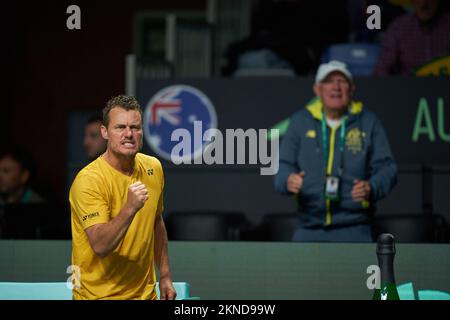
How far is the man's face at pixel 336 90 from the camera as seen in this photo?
643cm

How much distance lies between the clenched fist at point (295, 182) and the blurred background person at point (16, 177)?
2.67 meters

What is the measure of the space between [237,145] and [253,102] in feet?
1.46

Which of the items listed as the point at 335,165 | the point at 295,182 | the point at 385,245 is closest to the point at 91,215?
the point at 385,245

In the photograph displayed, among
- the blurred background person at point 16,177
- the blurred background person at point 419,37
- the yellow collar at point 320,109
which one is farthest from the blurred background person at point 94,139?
the blurred background person at point 419,37

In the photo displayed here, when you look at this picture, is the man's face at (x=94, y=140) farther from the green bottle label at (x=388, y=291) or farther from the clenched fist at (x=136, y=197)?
the green bottle label at (x=388, y=291)

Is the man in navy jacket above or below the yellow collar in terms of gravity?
below

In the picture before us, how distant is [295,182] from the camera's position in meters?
6.13

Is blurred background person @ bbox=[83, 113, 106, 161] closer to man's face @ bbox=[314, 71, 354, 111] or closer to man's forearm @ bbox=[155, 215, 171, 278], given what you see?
man's face @ bbox=[314, 71, 354, 111]

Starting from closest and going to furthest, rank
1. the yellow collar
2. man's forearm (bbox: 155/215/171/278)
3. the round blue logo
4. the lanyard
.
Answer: man's forearm (bbox: 155/215/171/278) < the lanyard < the yellow collar < the round blue logo

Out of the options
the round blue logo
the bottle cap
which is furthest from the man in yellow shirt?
the round blue logo

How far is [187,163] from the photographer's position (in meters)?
7.74

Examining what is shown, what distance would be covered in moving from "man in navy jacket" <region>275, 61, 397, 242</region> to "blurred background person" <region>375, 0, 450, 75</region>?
1257 millimetres

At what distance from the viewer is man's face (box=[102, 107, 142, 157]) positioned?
3.79m
